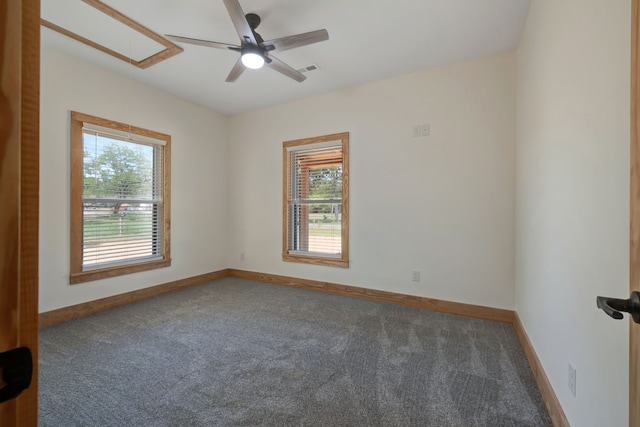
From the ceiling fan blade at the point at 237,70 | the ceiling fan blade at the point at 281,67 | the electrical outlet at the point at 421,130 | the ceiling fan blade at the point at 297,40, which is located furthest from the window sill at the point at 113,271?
the electrical outlet at the point at 421,130

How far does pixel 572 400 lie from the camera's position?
133cm

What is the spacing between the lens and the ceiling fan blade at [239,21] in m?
1.80

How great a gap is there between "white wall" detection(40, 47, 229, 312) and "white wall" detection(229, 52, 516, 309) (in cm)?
137

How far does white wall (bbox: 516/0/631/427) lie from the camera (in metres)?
0.97

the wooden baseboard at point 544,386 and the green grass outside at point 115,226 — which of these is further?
the green grass outside at point 115,226

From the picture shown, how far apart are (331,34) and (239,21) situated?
96cm

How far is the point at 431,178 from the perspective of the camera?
10.4 feet

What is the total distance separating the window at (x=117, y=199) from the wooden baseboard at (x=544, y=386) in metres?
4.12

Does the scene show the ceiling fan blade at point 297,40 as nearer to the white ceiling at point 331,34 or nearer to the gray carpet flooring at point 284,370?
the white ceiling at point 331,34

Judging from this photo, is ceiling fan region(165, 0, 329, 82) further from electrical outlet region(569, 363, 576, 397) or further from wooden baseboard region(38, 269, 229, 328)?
wooden baseboard region(38, 269, 229, 328)

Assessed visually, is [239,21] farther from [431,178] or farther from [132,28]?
[431,178]

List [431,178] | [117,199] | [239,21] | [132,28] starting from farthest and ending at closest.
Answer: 1. [117,199]
2. [431,178]
3. [132,28]
4. [239,21]

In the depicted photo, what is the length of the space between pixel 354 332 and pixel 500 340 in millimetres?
1273

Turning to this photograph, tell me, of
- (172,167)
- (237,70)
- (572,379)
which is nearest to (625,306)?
(572,379)
